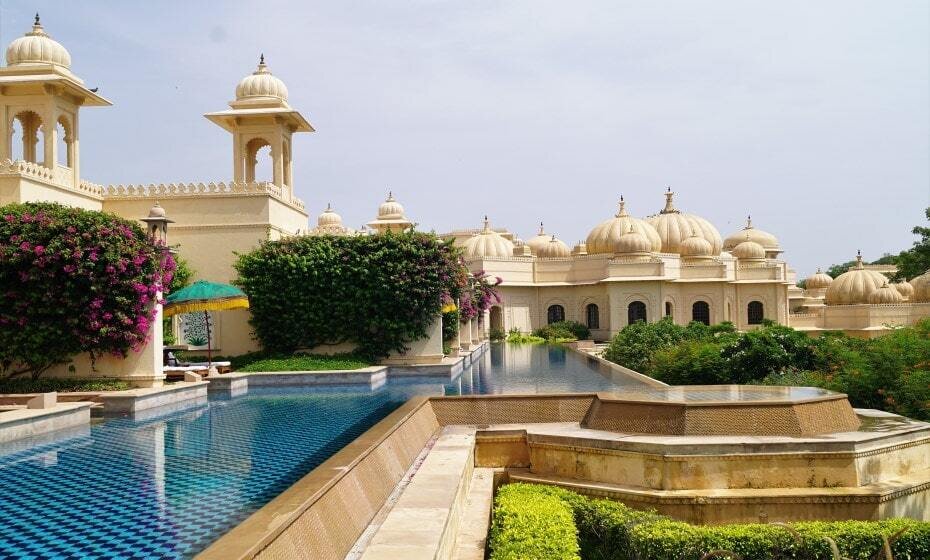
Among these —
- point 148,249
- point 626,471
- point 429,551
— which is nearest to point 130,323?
point 148,249

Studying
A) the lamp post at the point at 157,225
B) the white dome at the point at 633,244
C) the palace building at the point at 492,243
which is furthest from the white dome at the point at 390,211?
Answer: the lamp post at the point at 157,225

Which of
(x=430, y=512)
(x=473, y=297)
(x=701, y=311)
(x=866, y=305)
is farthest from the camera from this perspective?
(x=701, y=311)

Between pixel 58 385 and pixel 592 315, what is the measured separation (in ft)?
93.5

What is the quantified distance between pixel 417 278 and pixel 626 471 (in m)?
12.5

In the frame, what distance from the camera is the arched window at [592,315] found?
3869cm

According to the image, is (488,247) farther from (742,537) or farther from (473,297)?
(742,537)

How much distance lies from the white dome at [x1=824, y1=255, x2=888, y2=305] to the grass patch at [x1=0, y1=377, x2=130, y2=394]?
33680 mm

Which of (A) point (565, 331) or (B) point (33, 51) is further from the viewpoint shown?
(A) point (565, 331)

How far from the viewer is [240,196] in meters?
21.0

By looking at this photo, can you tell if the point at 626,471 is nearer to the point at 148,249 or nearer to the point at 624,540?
the point at 624,540

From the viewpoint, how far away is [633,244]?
37.0 metres

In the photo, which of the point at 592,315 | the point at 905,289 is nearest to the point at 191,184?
the point at 592,315

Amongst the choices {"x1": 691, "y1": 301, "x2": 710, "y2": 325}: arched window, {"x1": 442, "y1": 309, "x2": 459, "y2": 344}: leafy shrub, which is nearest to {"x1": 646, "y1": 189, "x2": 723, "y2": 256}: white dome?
{"x1": 691, "y1": 301, "x2": 710, "y2": 325}: arched window

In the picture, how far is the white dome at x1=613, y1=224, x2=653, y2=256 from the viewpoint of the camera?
3697cm
